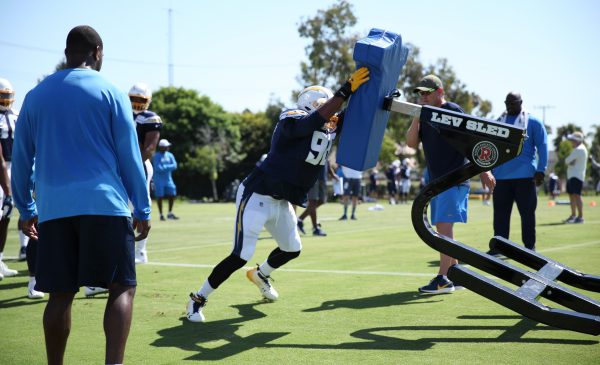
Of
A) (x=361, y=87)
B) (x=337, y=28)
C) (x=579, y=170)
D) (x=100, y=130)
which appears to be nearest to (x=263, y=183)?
(x=361, y=87)

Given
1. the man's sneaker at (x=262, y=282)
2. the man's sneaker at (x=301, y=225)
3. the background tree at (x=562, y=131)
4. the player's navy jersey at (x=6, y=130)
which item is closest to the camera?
the man's sneaker at (x=262, y=282)

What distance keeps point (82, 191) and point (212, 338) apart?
2.17 metres

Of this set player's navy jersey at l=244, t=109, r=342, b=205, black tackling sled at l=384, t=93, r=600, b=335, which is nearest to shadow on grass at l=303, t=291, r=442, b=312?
player's navy jersey at l=244, t=109, r=342, b=205

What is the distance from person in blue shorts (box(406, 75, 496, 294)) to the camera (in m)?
7.45

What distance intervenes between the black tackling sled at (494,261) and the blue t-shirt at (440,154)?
1.95 meters

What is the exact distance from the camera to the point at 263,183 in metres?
6.35

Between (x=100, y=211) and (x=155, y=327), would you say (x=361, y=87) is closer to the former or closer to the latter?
(x=100, y=211)

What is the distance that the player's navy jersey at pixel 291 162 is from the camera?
618 centimetres

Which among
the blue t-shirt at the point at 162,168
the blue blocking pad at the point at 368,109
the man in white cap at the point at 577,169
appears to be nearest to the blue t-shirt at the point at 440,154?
the blue blocking pad at the point at 368,109

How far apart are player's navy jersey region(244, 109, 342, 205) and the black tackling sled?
0.94 m

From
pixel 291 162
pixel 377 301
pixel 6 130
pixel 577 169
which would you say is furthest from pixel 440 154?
pixel 577 169

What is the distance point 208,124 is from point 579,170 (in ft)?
151

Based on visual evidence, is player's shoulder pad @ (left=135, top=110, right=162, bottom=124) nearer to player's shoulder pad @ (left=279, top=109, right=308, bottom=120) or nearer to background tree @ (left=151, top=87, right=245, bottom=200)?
player's shoulder pad @ (left=279, top=109, right=308, bottom=120)

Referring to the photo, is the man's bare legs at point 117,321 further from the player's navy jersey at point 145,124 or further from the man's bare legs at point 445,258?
the player's navy jersey at point 145,124
